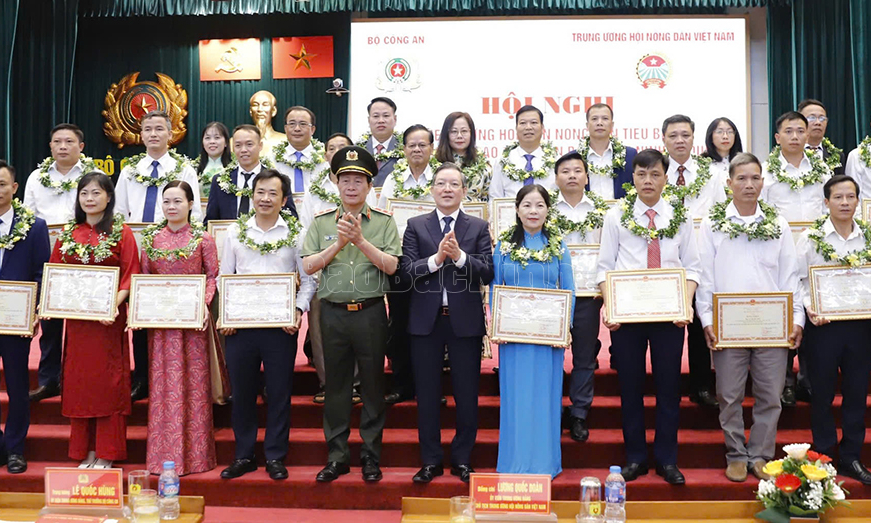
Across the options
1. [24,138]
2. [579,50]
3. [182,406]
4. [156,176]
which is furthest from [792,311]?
[24,138]

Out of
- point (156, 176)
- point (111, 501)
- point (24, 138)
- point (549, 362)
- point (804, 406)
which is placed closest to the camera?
point (111, 501)

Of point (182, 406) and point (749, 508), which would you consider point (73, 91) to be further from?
point (749, 508)

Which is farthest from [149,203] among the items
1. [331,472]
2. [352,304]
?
[331,472]

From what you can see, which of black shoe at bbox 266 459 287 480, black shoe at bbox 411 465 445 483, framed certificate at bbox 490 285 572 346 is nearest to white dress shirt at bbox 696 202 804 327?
framed certificate at bbox 490 285 572 346

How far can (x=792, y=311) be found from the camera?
430 cm

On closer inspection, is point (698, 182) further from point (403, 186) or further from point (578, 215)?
point (403, 186)

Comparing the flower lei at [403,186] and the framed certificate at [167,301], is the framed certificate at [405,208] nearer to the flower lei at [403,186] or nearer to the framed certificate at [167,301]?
the flower lei at [403,186]

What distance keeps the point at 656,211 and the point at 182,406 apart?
293cm

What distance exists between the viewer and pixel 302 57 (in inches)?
417

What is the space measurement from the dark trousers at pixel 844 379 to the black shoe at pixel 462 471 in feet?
6.42

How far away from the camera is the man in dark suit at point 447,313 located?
4.27 metres

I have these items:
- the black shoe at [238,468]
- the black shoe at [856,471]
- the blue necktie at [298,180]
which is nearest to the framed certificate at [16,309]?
the black shoe at [238,468]

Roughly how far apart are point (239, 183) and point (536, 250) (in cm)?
229

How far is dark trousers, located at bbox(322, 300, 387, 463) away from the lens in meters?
4.34
